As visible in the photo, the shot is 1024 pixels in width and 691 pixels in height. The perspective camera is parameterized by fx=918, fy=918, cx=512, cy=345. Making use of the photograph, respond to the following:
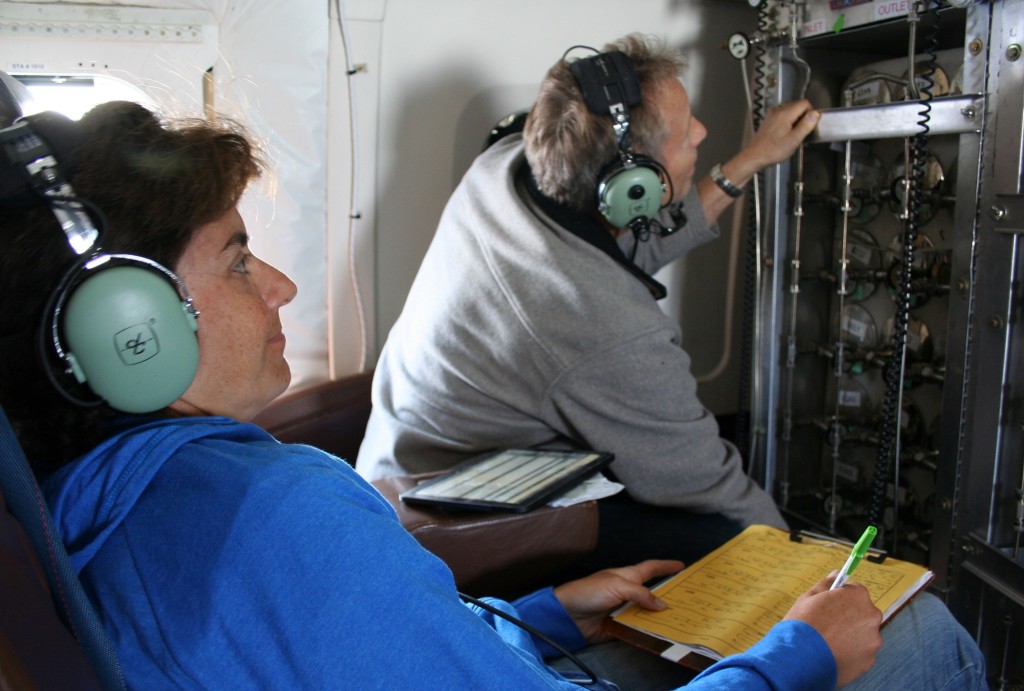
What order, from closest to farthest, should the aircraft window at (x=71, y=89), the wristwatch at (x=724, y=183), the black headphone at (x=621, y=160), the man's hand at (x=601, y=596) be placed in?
the man's hand at (x=601, y=596) → the black headphone at (x=621, y=160) → the aircraft window at (x=71, y=89) → the wristwatch at (x=724, y=183)

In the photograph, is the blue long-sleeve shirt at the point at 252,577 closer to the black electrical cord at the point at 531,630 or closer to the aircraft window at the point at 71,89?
the black electrical cord at the point at 531,630

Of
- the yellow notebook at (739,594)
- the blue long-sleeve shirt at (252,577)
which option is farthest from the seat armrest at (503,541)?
the blue long-sleeve shirt at (252,577)

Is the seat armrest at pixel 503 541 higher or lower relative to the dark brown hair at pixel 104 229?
lower

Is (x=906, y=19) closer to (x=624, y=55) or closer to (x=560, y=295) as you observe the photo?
(x=624, y=55)

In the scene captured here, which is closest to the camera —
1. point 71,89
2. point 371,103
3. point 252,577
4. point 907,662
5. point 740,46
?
point 252,577

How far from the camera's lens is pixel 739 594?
1298 millimetres

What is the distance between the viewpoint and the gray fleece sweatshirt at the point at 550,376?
1.68 m

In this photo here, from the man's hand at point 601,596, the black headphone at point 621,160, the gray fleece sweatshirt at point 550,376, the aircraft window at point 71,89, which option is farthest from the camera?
the aircraft window at point 71,89

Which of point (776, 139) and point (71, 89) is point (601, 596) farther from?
point (71, 89)

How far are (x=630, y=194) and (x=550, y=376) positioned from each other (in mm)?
399

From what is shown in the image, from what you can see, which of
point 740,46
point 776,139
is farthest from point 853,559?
point 740,46

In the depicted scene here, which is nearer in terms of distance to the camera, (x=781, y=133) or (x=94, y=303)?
(x=94, y=303)

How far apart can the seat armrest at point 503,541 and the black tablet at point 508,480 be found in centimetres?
2

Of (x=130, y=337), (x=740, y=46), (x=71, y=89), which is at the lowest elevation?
(x=130, y=337)
